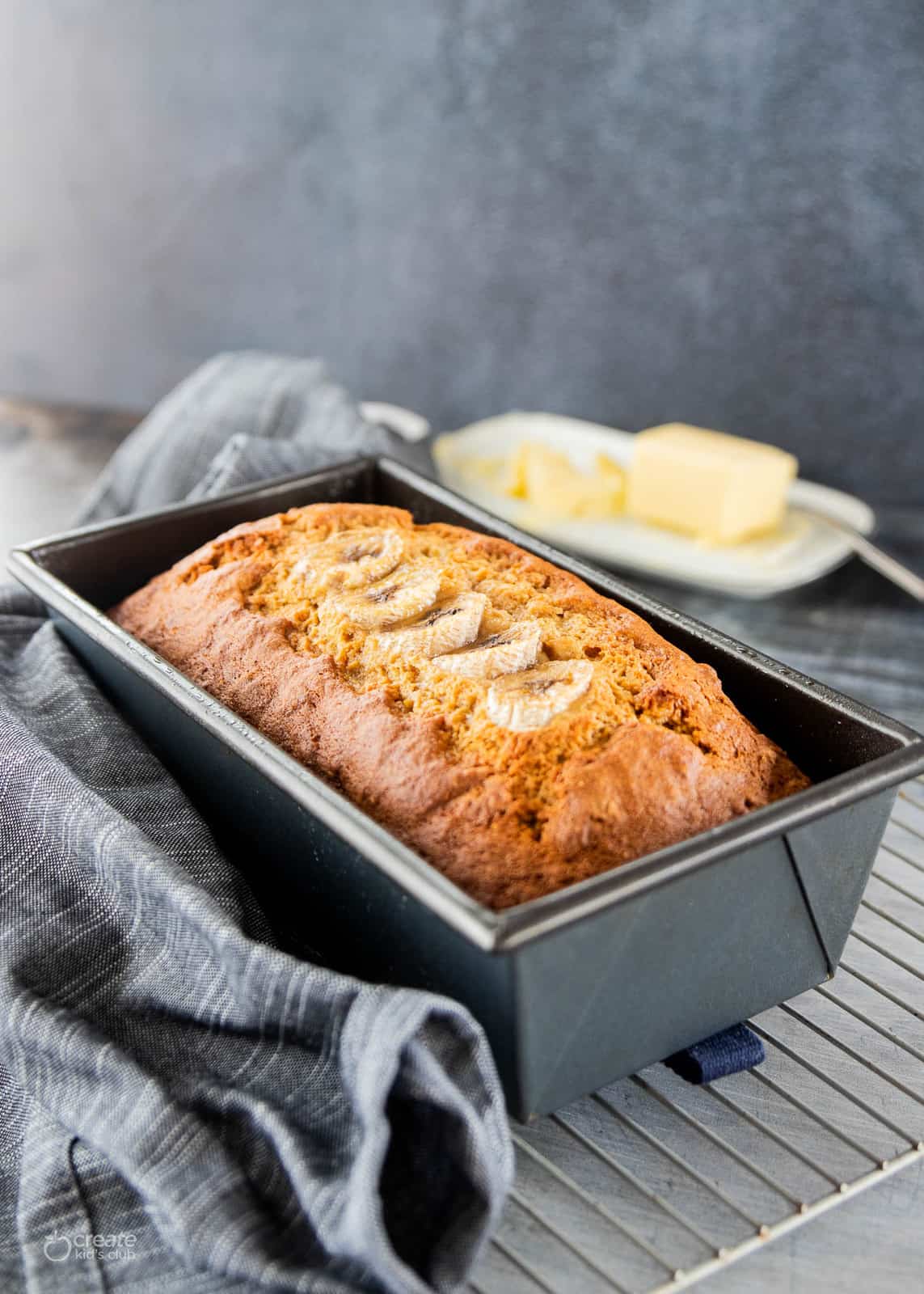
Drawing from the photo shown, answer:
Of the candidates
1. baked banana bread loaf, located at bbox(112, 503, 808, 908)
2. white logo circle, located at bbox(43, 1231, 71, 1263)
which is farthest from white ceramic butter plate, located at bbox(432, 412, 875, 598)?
white logo circle, located at bbox(43, 1231, 71, 1263)

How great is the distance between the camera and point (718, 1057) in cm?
121

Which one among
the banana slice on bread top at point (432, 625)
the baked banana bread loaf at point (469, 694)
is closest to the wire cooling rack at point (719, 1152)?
the baked banana bread loaf at point (469, 694)

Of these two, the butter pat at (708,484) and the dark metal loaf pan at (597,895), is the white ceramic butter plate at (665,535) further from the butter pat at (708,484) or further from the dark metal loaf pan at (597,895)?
the dark metal loaf pan at (597,895)

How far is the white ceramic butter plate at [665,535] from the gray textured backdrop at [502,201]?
0.26m

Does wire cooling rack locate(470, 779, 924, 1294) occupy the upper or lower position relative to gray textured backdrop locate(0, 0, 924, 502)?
lower

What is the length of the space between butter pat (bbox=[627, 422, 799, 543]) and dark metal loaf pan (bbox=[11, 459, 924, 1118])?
2.67ft

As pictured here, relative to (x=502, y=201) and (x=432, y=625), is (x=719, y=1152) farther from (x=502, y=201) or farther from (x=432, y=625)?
(x=502, y=201)

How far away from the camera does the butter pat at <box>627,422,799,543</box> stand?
2.24 meters

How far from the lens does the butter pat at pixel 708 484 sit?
224 centimetres

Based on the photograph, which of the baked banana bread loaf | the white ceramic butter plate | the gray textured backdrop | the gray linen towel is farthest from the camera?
the gray textured backdrop

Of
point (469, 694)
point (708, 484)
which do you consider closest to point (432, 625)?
point (469, 694)

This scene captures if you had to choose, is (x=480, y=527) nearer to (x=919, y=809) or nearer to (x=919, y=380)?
(x=919, y=809)

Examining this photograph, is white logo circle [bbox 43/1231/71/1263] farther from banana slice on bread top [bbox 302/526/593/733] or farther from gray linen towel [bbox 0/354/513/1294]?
banana slice on bread top [bbox 302/526/593/733]

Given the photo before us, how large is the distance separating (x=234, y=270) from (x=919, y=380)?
1.53m
